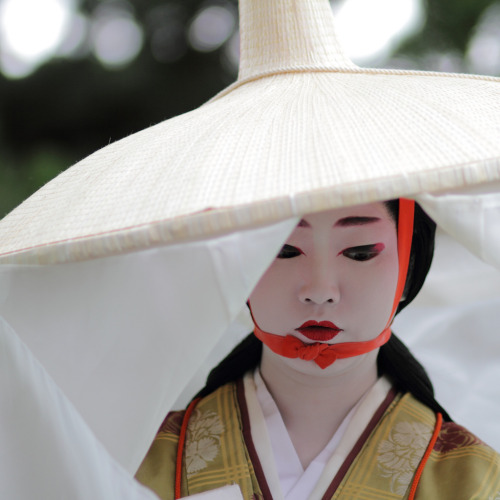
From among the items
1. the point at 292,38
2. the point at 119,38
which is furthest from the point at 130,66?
the point at 292,38

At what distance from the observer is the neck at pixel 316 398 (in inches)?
40.9

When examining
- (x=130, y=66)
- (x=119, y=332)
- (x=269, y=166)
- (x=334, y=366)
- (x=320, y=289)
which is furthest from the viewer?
(x=130, y=66)

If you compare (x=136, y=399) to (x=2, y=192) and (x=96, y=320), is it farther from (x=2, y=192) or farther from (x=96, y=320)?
(x=2, y=192)

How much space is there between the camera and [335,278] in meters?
0.91

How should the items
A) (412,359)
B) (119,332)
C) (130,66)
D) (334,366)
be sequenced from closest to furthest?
1. (119,332)
2. (334,366)
3. (412,359)
4. (130,66)

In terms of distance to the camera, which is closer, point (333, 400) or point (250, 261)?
point (250, 261)

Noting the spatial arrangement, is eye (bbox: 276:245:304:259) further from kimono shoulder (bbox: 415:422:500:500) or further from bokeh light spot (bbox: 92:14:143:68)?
bokeh light spot (bbox: 92:14:143:68)

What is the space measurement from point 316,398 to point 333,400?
0.10 feet

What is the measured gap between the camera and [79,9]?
509cm

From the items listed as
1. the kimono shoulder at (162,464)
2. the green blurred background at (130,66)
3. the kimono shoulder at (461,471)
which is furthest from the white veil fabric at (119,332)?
the green blurred background at (130,66)

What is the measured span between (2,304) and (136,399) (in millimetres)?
244

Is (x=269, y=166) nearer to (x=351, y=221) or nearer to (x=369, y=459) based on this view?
(x=351, y=221)

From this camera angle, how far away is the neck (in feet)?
3.41

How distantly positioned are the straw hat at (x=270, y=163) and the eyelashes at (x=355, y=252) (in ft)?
0.72
